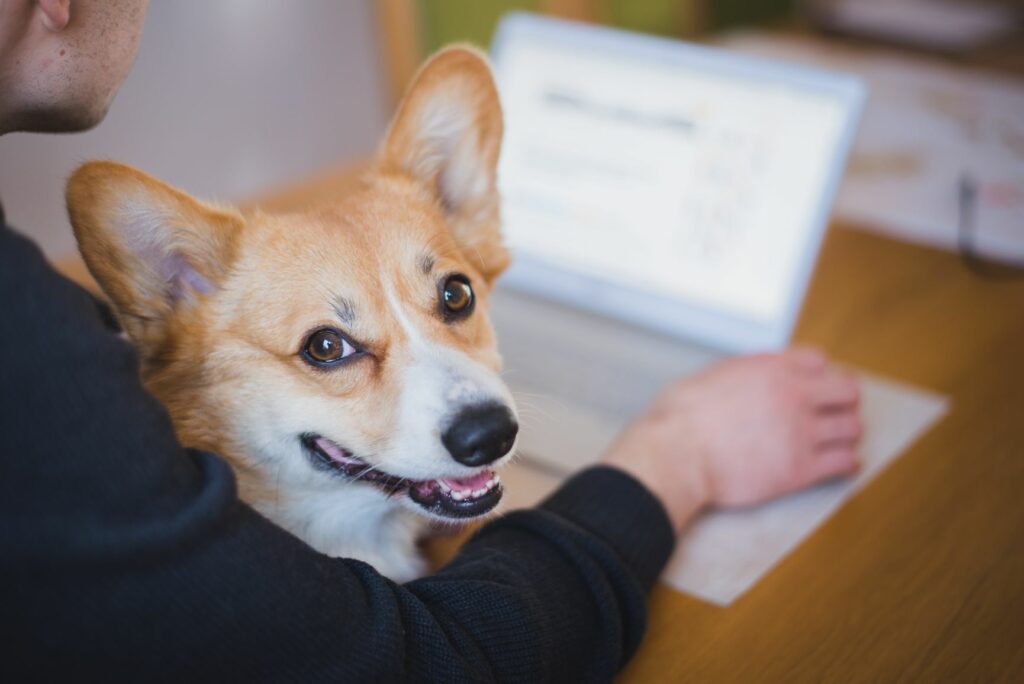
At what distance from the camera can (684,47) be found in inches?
50.6

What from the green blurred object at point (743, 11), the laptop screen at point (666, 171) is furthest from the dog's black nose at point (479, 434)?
the green blurred object at point (743, 11)

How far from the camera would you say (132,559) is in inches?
20.1

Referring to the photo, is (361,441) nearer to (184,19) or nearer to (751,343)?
(751,343)

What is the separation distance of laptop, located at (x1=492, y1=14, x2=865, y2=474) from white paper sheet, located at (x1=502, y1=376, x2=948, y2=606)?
138 mm

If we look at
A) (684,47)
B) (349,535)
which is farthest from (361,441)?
(684,47)

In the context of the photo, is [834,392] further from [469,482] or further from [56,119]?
[56,119]

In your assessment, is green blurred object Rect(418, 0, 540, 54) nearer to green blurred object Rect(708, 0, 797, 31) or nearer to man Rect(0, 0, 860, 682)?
green blurred object Rect(708, 0, 797, 31)

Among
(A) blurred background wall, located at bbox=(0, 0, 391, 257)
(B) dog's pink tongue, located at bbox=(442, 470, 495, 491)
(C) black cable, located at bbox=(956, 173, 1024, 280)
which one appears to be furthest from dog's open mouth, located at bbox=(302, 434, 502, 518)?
(A) blurred background wall, located at bbox=(0, 0, 391, 257)

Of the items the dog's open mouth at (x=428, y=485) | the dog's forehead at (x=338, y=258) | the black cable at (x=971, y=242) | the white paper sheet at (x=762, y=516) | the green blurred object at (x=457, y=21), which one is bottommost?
the white paper sheet at (x=762, y=516)

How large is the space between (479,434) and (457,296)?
0.21 meters

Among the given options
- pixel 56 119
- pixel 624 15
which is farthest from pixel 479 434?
pixel 624 15

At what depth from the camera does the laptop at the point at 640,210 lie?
1175 millimetres

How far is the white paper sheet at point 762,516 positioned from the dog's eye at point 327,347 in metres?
0.22

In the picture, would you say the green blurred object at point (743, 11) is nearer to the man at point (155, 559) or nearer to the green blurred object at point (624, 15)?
the green blurred object at point (624, 15)
